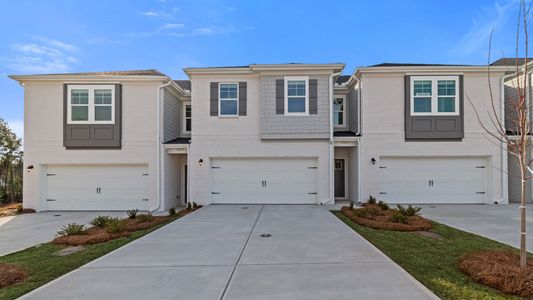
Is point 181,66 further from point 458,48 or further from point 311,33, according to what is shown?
point 458,48

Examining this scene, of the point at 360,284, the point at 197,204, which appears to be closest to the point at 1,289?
the point at 360,284

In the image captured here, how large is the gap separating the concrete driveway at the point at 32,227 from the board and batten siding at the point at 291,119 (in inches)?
269

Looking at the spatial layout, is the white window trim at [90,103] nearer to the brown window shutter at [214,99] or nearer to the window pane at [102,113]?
the window pane at [102,113]

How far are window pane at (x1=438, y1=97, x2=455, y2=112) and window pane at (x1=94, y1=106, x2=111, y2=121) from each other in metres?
13.7

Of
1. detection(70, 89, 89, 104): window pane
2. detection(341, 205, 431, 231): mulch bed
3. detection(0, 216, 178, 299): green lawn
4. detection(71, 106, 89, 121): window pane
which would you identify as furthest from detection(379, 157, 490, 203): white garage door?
detection(70, 89, 89, 104): window pane

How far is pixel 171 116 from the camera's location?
1402cm

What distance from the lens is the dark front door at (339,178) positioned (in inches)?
574

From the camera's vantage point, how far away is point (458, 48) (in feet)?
35.1

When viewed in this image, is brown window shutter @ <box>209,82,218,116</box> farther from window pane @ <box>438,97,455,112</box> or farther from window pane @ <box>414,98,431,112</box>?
window pane @ <box>438,97,455,112</box>

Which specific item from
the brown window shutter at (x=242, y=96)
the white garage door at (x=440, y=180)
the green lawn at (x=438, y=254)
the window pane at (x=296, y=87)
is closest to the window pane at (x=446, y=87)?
the white garage door at (x=440, y=180)

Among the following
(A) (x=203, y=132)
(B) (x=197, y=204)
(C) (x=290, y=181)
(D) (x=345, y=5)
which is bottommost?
(B) (x=197, y=204)

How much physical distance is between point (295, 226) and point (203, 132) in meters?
6.55

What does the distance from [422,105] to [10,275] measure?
13580 millimetres

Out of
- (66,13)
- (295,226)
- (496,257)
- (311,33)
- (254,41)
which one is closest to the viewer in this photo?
(496,257)
